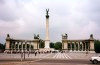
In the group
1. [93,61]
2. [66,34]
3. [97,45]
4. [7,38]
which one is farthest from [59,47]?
[93,61]

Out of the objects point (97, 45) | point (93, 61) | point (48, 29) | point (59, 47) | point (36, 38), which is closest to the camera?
point (93, 61)

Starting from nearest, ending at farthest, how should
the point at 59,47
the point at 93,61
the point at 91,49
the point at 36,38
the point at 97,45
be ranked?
1. the point at 93,61
2. the point at 91,49
3. the point at 36,38
4. the point at 97,45
5. the point at 59,47

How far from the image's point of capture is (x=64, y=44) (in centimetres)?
10800

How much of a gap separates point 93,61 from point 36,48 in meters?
76.6

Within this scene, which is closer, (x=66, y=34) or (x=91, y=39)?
(x=91, y=39)

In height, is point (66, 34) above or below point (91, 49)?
above

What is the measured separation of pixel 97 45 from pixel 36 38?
42070 mm

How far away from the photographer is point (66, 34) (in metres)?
Answer: 112

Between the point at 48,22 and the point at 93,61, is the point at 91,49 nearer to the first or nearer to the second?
the point at 48,22

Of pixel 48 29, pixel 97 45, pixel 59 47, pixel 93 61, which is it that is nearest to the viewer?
pixel 93 61

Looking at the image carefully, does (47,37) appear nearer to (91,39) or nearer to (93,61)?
(91,39)

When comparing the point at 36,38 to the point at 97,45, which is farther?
the point at 97,45

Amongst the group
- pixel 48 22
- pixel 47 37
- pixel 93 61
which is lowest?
pixel 93 61

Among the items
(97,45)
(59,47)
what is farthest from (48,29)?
(59,47)
